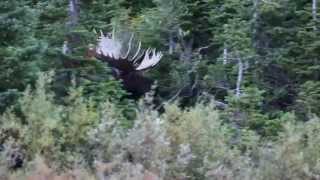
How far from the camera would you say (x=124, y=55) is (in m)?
11.9

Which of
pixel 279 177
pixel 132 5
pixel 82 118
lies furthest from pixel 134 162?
pixel 132 5

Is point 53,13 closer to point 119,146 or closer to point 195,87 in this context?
point 195,87

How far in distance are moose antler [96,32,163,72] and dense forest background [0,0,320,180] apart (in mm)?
253

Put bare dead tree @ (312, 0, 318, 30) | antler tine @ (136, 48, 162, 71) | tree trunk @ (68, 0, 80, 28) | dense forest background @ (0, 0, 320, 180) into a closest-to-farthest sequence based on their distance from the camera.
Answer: dense forest background @ (0, 0, 320, 180) < tree trunk @ (68, 0, 80, 28) < bare dead tree @ (312, 0, 318, 30) < antler tine @ (136, 48, 162, 71)

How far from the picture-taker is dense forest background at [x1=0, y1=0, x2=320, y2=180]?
663 centimetres

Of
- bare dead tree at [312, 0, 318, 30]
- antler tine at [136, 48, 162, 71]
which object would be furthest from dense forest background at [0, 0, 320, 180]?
antler tine at [136, 48, 162, 71]

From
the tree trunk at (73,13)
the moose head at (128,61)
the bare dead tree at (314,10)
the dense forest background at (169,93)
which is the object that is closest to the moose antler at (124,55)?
the moose head at (128,61)

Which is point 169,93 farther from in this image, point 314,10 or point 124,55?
point 314,10

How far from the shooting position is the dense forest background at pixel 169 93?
261 inches

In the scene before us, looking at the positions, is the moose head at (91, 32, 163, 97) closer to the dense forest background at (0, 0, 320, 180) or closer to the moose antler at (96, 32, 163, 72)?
the moose antler at (96, 32, 163, 72)

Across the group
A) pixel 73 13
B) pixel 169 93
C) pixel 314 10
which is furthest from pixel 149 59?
pixel 314 10

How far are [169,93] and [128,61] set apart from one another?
91 cm

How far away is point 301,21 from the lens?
1205 centimetres

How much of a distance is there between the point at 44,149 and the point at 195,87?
5838mm
